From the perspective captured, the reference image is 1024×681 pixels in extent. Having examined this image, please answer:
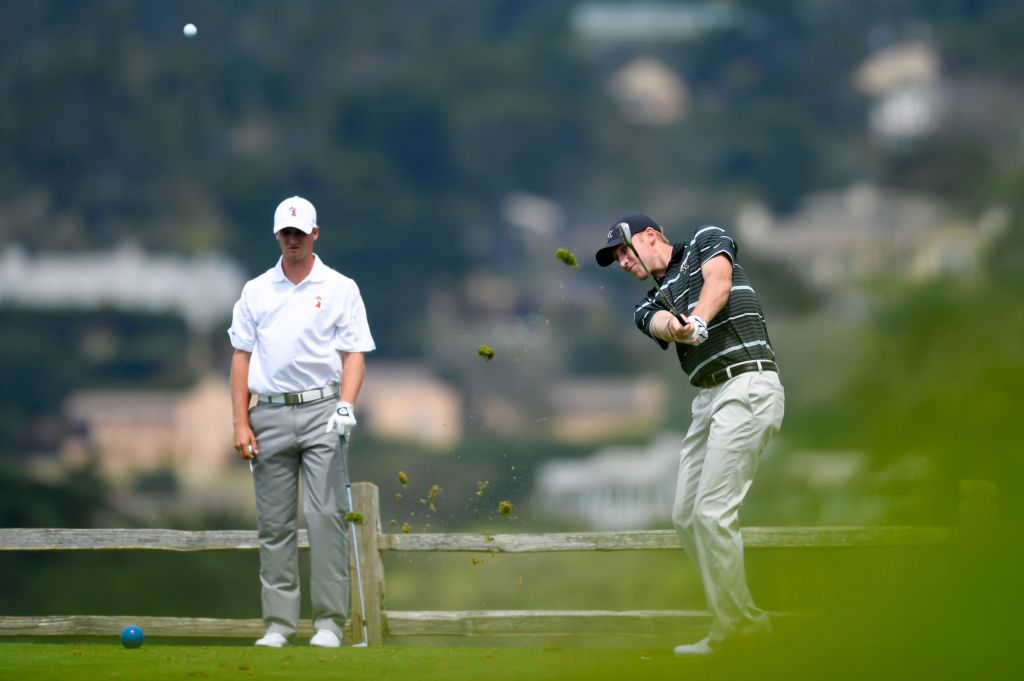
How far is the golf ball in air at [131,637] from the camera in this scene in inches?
277

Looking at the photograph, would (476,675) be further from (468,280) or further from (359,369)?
(468,280)

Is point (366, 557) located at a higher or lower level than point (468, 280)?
lower

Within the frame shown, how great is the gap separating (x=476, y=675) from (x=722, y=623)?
863mm

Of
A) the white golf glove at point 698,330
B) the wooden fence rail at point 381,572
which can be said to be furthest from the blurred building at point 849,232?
the white golf glove at point 698,330

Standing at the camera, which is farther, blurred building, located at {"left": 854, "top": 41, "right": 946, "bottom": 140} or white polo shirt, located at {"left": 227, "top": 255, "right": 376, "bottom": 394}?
blurred building, located at {"left": 854, "top": 41, "right": 946, "bottom": 140}

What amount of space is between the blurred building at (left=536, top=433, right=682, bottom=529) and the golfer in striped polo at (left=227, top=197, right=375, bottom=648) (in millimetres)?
51082

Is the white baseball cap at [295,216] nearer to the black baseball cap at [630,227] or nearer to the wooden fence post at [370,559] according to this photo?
the black baseball cap at [630,227]

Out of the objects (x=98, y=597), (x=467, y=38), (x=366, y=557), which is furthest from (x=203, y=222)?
(x=366, y=557)

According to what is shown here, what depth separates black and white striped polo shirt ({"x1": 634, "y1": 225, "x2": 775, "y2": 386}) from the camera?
246 inches

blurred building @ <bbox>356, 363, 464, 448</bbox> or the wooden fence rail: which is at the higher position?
blurred building @ <bbox>356, 363, 464, 448</bbox>

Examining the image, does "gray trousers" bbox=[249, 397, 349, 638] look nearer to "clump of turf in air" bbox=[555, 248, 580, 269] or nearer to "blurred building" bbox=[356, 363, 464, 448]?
"clump of turf in air" bbox=[555, 248, 580, 269]

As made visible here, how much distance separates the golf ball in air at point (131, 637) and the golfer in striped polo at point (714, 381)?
207 centimetres

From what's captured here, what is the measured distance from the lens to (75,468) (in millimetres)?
65062

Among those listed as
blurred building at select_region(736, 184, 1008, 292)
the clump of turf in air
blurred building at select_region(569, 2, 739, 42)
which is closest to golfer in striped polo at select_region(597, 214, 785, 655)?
the clump of turf in air
